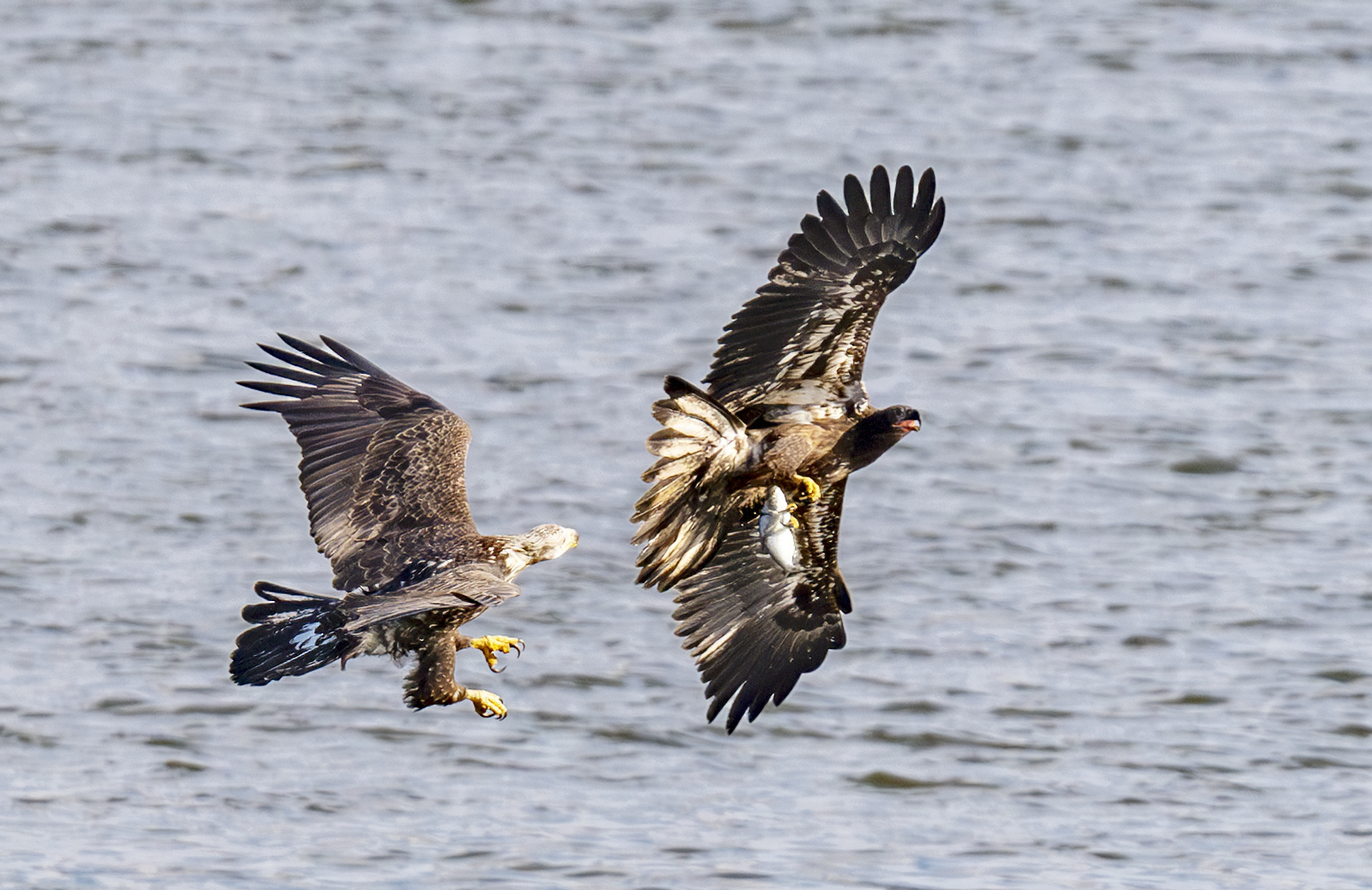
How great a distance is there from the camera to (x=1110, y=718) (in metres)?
12.9

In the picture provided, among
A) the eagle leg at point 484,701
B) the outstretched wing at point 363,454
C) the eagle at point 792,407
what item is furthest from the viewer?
the outstretched wing at point 363,454

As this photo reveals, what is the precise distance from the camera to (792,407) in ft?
25.9

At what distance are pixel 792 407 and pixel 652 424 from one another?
23.4 feet

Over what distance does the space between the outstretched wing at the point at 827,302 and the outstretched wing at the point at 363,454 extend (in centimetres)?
128

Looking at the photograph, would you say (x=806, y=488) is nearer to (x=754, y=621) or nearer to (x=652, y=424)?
(x=754, y=621)

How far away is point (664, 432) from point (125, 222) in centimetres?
1120

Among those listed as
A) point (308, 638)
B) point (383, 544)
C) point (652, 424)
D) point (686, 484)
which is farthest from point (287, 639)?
point (652, 424)

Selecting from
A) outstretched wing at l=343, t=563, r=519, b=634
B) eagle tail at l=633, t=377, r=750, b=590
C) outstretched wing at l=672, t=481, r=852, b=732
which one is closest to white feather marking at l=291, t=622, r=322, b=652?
outstretched wing at l=343, t=563, r=519, b=634

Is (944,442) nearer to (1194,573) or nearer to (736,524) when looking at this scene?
(1194,573)

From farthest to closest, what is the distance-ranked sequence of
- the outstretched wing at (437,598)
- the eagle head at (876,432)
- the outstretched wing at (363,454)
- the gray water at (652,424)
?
the gray water at (652,424) → the outstretched wing at (363,454) → the eagle head at (876,432) → the outstretched wing at (437,598)

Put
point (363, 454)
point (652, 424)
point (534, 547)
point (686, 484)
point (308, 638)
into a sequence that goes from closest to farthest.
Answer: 1. point (686, 484)
2. point (308, 638)
3. point (534, 547)
4. point (363, 454)
5. point (652, 424)

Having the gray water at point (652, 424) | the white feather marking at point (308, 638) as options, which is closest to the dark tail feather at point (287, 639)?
the white feather marking at point (308, 638)

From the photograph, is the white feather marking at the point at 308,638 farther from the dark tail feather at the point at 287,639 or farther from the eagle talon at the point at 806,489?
the eagle talon at the point at 806,489

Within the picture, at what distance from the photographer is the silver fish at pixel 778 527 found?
8.09m
